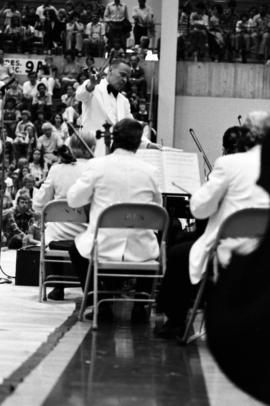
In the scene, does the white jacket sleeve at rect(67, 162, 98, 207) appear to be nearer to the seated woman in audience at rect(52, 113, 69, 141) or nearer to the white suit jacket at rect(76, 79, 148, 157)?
the white suit jacket at rect(76, 79, 148, 157)

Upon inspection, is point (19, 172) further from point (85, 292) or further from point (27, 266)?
point (85, 292)

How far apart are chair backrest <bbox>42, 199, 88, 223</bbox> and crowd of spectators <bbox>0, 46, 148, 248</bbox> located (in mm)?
9060

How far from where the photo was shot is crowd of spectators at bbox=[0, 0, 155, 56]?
21484 millimetres

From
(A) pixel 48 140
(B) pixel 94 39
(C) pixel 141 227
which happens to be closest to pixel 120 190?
(C) pixel 141 227

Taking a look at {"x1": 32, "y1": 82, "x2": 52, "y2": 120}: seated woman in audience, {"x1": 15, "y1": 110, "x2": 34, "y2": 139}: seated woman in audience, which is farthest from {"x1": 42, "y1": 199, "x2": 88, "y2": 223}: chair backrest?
{"x1": 32, "y1": 82, "x2": 52, "y2": 120}: seated woman in audience

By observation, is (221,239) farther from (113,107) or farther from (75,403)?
(113,107)

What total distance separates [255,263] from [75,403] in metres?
2.02

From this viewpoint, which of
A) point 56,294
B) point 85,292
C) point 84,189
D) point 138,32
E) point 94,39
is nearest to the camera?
point 85,292

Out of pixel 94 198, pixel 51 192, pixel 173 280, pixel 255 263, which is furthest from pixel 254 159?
pixel 255 263

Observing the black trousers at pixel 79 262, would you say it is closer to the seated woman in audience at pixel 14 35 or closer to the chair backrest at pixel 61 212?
the chair backrest at pixel 61 212

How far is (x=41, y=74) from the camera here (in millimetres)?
21469

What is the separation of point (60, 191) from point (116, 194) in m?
1.41

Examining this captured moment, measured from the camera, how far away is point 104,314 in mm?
6500

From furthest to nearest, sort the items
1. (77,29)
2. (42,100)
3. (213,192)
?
(77,29)
(42,100)
(213,192)
